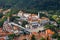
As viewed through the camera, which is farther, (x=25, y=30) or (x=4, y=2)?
(x=4, y=2)

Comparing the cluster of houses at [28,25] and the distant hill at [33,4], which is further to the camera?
the distant hill at [33,4]

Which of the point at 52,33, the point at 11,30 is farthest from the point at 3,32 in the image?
the point at 52,33

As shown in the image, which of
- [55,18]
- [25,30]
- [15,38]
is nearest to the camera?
[15,38]

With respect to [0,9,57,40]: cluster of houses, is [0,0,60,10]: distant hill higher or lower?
lower

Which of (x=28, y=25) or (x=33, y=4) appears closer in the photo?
(x=28, y=25)

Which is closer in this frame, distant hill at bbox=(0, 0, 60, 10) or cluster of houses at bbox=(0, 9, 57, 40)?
cluster of houses at bbox=(0, 9, 57, 40)

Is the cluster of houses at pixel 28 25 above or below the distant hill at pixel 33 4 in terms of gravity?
above

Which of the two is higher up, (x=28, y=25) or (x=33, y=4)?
(x=28, y=25)

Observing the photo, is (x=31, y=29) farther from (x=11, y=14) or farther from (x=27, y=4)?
(x=27, y=4)
